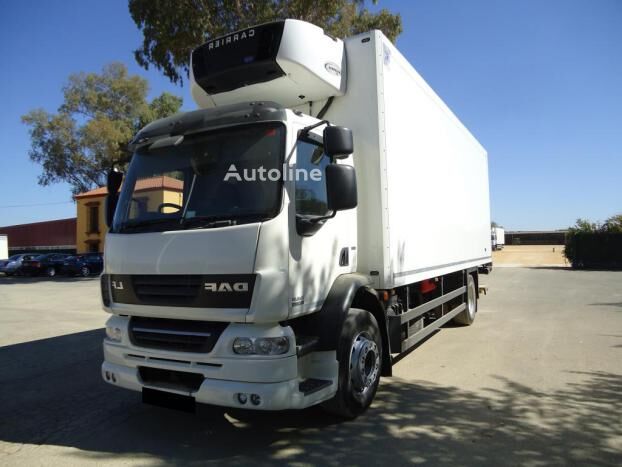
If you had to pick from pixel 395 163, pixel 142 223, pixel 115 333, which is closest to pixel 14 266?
pixel 115 333

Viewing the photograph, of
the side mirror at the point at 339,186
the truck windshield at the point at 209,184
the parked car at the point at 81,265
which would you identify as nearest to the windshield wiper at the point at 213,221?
the truck windshield at the point at 209,184

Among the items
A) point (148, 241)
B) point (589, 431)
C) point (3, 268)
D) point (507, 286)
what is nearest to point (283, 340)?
point (148, 241)

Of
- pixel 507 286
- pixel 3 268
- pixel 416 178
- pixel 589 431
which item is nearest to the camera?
pixel 589 431

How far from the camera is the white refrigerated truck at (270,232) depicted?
345 centimetres

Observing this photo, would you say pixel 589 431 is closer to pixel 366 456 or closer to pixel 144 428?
pixel 366 456

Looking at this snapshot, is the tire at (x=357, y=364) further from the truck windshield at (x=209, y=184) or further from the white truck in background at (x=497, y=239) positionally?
the white truck in background at (x=497, y=239)

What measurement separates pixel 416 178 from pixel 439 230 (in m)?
1.24

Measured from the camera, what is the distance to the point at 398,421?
167 inches

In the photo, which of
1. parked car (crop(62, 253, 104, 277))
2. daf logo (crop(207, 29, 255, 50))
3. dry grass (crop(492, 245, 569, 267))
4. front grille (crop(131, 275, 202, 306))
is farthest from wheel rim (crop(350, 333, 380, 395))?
dry grass (crop(492, 245, 569, 267))

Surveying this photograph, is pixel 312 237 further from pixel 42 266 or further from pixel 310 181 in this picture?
pixel 42 266

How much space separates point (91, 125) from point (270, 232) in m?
41.8

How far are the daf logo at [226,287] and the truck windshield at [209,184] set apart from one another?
0.47m

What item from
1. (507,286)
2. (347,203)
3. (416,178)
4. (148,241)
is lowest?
(507,286)

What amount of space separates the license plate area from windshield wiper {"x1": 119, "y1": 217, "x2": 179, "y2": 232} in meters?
1.39
